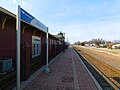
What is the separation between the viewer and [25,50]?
855 centimetres

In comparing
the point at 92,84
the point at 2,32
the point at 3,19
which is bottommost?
the point at 92,84

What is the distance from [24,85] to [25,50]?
1.57 meters

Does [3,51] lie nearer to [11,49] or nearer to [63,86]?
[11,49]

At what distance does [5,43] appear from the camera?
7.23 meters

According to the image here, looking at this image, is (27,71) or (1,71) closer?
(1,71)

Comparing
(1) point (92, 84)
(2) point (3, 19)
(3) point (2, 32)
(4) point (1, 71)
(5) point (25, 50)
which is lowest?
(1) point (92, 84)

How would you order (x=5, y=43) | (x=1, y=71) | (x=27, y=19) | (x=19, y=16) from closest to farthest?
(x=19, y=16) < (x=27, y=19) < (x=1, y=71) < (x=5, y=43)

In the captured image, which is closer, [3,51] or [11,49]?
[3,51]

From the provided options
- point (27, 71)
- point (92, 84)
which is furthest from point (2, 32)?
point (92, 84)

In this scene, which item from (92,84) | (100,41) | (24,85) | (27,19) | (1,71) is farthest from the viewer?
(100,41)

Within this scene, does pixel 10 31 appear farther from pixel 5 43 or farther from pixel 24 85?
pixel 24 85

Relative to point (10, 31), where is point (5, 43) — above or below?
below

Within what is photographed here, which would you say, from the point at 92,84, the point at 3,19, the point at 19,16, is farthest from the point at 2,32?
the point at 92,84

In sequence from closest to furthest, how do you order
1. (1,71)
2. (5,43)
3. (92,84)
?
1. (1,71)
2. (5,43)
3. (92,84)
